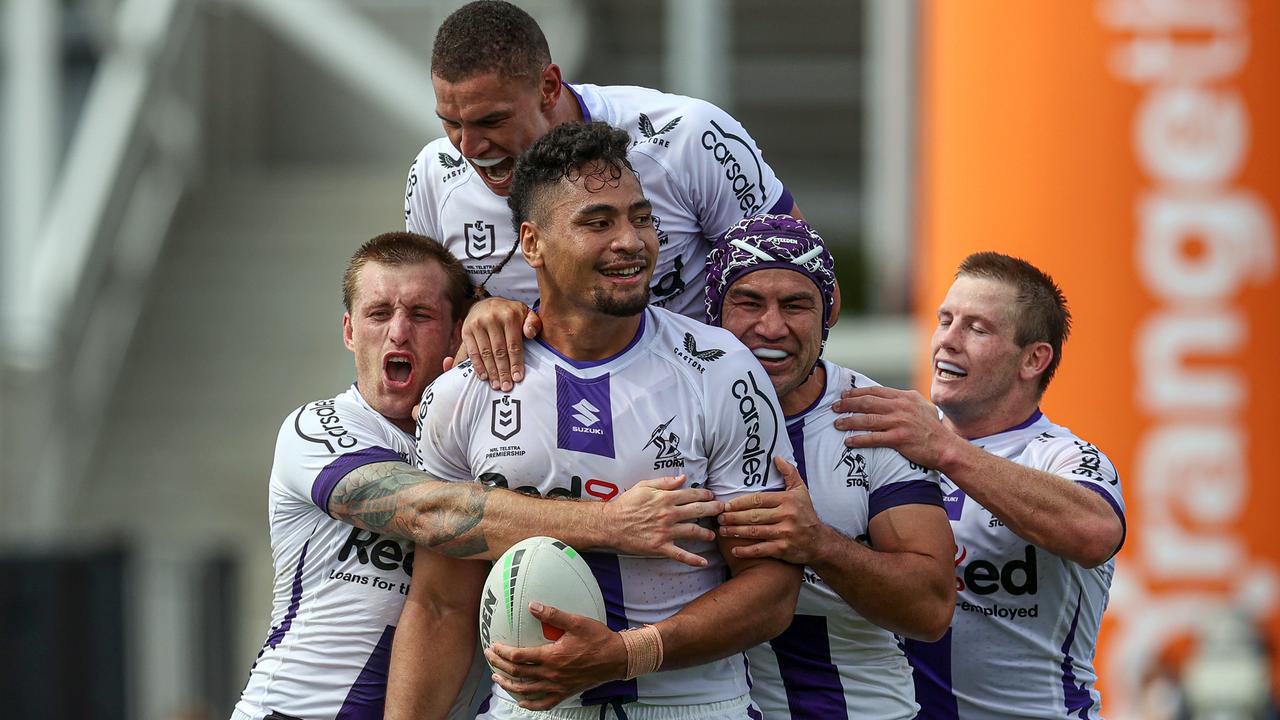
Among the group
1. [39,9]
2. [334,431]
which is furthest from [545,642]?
[39,9]

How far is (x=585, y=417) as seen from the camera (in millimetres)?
4992

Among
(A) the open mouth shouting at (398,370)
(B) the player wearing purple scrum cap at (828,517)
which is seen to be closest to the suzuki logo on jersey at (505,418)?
(A) the open mouth shouting at (398,370)

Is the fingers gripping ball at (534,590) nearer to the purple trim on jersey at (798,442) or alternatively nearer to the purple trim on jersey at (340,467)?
the purple trim on jersey at (340,467)

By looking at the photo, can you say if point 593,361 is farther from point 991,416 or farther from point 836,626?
point 991,416

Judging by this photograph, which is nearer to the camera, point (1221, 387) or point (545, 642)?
point (545, 642)

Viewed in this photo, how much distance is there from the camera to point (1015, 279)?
6230 mm

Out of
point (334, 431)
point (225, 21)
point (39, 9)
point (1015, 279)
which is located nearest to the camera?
point (334, 431)

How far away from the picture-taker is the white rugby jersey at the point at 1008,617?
6070 millimetres

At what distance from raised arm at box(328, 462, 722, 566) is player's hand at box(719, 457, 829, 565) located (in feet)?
0.21

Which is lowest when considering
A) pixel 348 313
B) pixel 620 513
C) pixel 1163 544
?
pixel 1163 544

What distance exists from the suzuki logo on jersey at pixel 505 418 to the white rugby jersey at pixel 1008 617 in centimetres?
187

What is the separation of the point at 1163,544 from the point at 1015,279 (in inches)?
278

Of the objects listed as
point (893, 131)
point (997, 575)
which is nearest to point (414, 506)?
point (997, 575)

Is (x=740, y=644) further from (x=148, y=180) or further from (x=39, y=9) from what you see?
(x=148, y=180)
